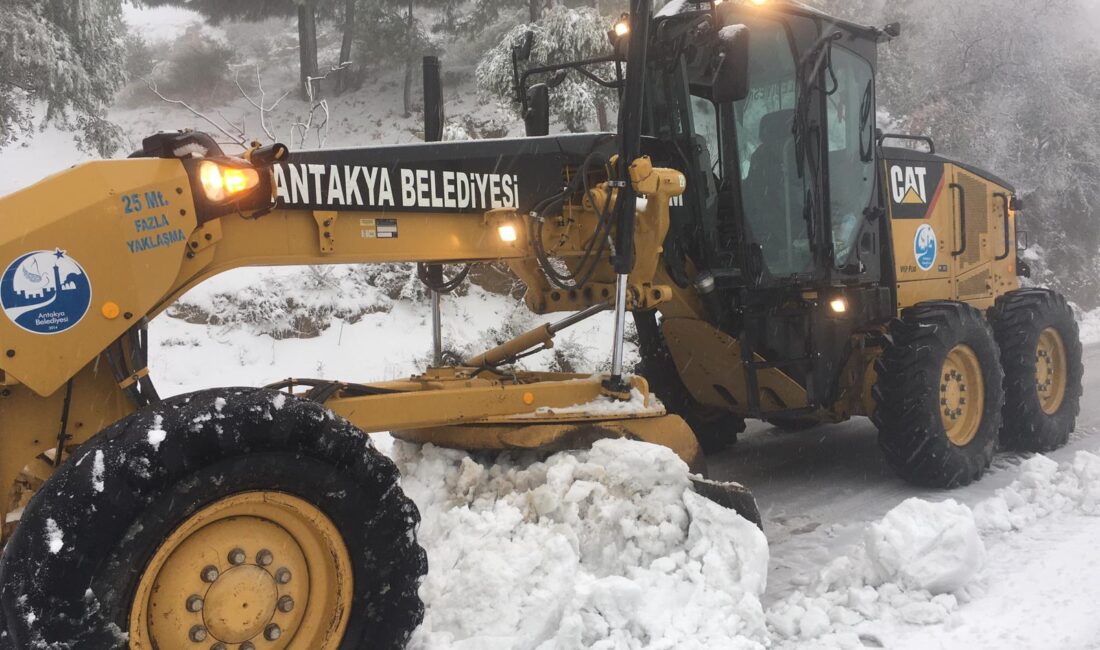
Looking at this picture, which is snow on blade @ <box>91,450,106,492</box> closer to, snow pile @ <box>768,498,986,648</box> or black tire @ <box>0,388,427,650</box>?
black tire @ <box>0,388,427,650</box>

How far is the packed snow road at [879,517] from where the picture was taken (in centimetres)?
333

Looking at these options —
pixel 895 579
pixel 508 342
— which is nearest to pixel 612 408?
pixel 508 342

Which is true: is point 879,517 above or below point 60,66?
below

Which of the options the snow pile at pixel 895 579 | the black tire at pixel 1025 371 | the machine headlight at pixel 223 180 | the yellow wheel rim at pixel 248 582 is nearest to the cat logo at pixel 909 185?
the black tire at pixel 1025 371

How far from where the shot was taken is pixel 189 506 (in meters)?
2.60

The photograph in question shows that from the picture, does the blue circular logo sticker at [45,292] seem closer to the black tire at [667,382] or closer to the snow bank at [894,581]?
the snow bank at [894,581]

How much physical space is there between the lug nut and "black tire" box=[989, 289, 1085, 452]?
5.60 meters

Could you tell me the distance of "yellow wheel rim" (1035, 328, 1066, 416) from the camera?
6.80 metres

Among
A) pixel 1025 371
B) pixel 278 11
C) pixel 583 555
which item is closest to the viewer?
pixel 583 555

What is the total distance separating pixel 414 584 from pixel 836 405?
12.2 ft

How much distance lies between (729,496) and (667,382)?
7.80 ft

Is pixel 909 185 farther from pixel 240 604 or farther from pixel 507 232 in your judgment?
pixel 240 604

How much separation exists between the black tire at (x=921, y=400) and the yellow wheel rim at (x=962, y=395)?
102 millimetres

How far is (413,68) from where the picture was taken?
21.9 m
